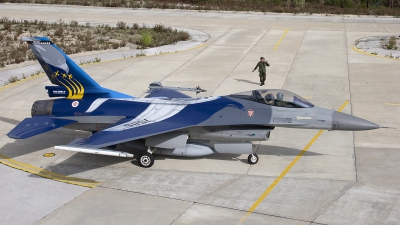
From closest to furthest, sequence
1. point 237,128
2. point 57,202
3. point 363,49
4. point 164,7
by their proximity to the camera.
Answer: point 57,202
point 237,128
point 363,49
point 164,7

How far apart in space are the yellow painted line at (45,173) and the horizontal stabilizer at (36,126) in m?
1.15

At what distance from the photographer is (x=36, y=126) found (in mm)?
16812

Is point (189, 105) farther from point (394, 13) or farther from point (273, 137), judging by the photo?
point (394, 13)

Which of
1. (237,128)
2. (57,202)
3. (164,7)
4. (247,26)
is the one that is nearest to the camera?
(57,202)

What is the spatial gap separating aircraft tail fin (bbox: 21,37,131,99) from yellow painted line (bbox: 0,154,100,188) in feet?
9.28

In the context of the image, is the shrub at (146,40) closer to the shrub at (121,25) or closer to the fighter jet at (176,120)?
the shrub at (121,25)

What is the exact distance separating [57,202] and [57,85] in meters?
5.70

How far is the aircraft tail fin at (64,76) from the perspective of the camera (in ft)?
58.9

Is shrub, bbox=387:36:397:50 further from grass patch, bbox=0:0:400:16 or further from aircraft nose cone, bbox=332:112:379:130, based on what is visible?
aircraft nose cone, bbox=332:112:379:130

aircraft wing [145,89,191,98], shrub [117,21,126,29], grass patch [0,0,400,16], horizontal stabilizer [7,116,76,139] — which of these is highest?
grass patch [0,0,400,16]

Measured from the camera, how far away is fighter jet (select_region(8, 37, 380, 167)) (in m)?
16.0

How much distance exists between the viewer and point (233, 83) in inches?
1030

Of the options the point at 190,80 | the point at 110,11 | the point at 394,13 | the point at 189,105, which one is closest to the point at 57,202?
the point at 189,105

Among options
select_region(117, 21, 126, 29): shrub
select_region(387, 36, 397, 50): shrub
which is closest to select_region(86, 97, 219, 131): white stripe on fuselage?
select_region(387, 36, 397, 50): shrub
